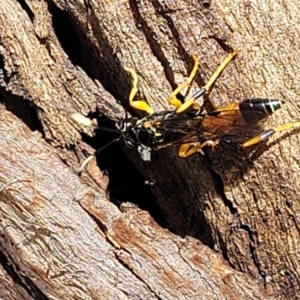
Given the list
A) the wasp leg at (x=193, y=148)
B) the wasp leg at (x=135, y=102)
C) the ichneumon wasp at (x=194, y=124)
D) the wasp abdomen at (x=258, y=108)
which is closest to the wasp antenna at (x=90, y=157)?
the ichneumon wasp at (x=194, y=124)

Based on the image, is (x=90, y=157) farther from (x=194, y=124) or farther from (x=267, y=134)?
(x=267, y=134)

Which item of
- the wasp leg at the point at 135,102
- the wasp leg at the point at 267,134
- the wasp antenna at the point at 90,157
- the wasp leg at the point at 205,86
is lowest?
the wasp leg at the point at 267,134

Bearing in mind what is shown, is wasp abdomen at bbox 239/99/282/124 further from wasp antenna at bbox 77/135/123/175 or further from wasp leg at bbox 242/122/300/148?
wasp antenna at bbox 77/135/123/175

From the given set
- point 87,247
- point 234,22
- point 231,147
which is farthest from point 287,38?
point 87,247


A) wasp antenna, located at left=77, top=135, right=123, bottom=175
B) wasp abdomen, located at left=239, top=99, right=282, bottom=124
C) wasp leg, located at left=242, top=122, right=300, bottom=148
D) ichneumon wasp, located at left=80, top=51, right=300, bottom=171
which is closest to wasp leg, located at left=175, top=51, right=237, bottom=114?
ichneumon wasp, located at left=80, top=51, right=300, bottom=171

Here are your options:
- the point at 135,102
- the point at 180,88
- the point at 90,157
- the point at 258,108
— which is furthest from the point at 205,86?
the point at 90,157

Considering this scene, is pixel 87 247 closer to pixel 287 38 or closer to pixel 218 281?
pixel 218 281

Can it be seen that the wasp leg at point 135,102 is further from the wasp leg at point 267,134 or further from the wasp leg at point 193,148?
the wasp leg at point 267,134
